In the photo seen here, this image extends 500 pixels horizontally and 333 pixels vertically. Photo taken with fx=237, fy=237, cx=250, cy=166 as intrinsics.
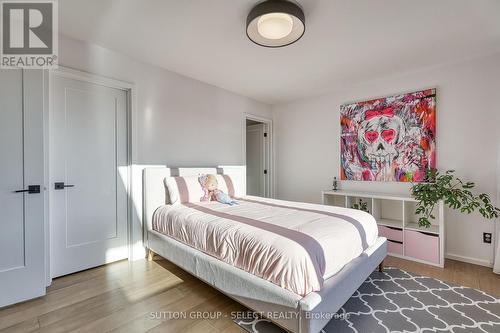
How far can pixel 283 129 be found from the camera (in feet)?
15.2

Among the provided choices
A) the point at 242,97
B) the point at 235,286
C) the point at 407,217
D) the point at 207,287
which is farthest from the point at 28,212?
the point at 407,217

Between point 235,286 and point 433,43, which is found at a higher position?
point 433,43

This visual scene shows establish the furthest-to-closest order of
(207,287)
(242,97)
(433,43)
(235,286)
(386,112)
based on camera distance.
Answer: (242,97)
(386,112)
(433,43)
(207,287)
(235,286)

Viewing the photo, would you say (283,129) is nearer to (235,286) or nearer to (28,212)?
(235,286)

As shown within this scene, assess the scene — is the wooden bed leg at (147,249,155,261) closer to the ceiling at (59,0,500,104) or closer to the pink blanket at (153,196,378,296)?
the pink blanket at (153,196,378,296)

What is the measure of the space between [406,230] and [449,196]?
599mm

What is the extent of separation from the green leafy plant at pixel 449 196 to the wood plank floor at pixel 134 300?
2.09 feet

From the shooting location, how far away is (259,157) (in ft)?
16.2

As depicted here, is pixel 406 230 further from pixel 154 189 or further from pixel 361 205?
pixel 154 189

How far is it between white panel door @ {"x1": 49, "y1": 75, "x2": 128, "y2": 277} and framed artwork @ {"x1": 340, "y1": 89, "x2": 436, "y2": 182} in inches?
124

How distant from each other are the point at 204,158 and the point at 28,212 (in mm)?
2037

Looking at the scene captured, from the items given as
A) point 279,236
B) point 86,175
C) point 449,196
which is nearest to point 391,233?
point 449,196

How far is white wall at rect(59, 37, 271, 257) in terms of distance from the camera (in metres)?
2.58

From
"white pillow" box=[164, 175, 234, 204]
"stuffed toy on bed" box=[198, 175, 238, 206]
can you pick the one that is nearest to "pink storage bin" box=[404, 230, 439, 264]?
"stuffed toy on bed" box=[198, 175, 238, 206]
